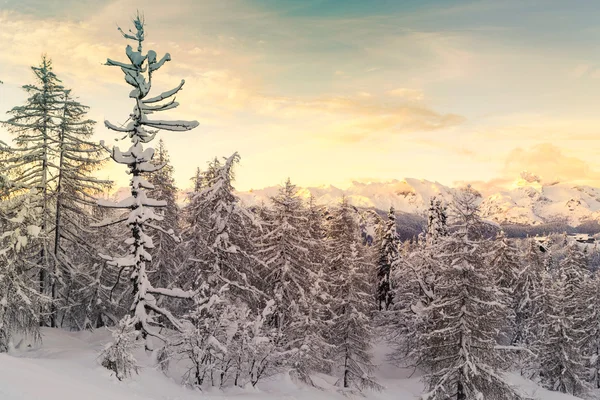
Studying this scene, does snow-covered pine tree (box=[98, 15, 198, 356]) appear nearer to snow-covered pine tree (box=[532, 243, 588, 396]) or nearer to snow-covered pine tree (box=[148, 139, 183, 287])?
snow-covered pine tree (box=[148, 139, 183, 287])

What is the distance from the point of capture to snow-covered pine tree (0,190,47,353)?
18.1 meters

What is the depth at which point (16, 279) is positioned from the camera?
18.7m

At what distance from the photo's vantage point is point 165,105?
1844cm

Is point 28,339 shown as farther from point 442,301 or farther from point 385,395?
point 385,395

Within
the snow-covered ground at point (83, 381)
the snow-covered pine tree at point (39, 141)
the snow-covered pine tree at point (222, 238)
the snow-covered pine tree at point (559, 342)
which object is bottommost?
the snow-covered pine tree at point (559, 342)

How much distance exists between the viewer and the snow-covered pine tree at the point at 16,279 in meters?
18.1

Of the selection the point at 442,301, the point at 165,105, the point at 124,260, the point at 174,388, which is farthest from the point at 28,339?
the point at 442,301

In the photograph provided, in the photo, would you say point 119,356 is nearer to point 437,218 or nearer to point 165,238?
point 165,238

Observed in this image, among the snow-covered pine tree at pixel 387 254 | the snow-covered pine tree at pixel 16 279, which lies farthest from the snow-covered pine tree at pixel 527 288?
the snow-covered pine tree at pixel 16 279

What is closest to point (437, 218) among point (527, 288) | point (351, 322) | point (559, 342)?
point (527, 288)

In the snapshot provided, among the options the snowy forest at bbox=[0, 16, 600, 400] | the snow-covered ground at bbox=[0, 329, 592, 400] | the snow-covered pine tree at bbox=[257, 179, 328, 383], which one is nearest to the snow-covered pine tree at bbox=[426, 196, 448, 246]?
the snowy forest at bbox=[0, 16, 600, 400]

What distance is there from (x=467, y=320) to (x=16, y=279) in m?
21.3

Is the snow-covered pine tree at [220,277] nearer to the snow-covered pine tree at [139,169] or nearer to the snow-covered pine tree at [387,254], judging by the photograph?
the snow-covered pine tree at [139,169]

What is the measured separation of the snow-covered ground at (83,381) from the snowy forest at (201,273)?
70 cm
